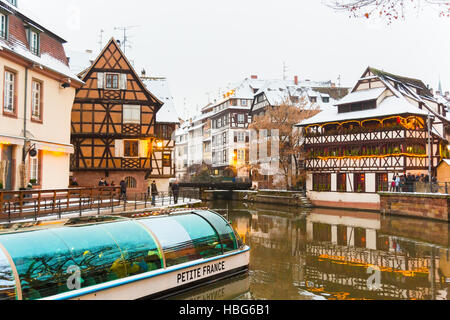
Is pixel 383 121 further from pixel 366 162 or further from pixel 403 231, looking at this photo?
pixel 403 231

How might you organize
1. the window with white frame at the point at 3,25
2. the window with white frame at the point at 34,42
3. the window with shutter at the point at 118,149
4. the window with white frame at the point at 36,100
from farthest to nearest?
the window with shutter at the point at 118,149 < the window with white frame at the point at 34,42 < the window with white frame at the point at 36,100 < the window with white frame at the point at 3,25

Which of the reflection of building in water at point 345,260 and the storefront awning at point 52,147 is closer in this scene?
the reflection of building in water at point 345,260

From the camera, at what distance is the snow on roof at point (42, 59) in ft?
59.2

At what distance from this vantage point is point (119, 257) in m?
9.66

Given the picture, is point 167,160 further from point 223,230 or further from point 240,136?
point 223,230

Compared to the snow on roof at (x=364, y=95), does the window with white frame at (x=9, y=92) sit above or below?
below

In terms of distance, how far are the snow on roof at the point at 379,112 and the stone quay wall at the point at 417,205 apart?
7.38 m

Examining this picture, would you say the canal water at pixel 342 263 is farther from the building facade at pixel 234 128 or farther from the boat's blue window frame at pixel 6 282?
the building facade at pixel 234 128

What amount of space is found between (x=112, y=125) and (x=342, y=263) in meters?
23.0

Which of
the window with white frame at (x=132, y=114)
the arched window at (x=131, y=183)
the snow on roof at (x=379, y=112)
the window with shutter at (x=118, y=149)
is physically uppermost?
the snow on roof at (x=379, y=112)

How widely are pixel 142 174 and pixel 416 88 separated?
96.9 feet

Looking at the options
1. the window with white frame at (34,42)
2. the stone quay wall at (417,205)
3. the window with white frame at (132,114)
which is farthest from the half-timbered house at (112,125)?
the stone quay wall at (417,205)

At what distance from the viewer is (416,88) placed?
4606cm

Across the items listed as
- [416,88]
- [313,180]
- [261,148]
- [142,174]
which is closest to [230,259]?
[142,174]
